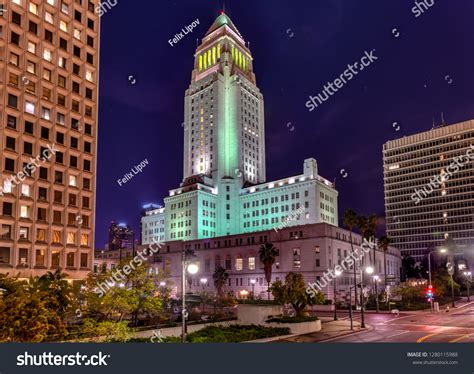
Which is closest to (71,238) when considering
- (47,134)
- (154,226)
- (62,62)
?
(47,134)

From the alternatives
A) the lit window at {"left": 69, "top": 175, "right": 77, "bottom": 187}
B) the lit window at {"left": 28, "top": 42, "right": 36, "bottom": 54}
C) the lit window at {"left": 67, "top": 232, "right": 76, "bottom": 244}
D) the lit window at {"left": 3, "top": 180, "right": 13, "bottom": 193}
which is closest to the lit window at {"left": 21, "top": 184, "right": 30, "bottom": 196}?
the lit window at {"left": 3, "top": 180, "right": 13, "bottom": 193}

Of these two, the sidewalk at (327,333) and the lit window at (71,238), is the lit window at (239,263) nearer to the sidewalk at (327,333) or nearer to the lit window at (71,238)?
the lit window at (71,238)

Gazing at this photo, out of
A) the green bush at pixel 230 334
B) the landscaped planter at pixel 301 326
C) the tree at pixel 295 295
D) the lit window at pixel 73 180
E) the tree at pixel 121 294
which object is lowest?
the landscaped planter at pixel 301 326

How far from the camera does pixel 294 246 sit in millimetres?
106062

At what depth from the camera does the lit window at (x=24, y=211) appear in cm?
6041

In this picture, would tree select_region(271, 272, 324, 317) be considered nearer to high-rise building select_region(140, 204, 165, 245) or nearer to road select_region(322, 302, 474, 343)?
road select_region(322, 302, 474, 343)

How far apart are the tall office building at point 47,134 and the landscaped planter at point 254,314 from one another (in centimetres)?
3016

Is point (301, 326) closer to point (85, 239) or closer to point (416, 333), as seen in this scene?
point (416, 333)

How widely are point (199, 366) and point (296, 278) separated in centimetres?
3432

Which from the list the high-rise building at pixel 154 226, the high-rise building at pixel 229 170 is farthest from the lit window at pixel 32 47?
the high-rise building at pixel 154 226

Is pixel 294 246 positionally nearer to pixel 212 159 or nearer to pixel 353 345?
pixel 212 159

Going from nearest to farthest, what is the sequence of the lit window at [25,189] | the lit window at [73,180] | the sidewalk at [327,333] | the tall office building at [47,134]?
the sidewalk at [327,333], the tall office building at [47,134], the lit window at [25,189], the lit window at [73,180]

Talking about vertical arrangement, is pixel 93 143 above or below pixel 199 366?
above

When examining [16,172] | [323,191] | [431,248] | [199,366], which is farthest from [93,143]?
[431,248]
